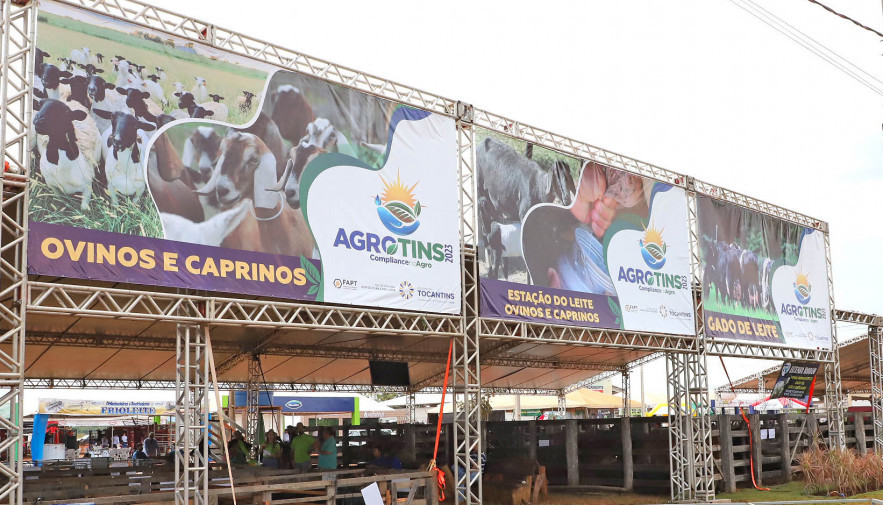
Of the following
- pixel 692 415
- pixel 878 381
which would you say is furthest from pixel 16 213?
pixel 878 381

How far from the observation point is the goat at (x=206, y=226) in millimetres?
11367

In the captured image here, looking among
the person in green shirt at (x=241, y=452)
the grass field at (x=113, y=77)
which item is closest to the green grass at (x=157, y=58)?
the grass field at (x=113, y=77)

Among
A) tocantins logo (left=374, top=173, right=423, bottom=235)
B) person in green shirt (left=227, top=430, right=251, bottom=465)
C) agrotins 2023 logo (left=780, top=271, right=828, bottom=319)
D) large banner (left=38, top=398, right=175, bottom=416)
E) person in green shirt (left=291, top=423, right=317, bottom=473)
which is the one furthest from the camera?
large banner (left=38, top=398, right=175, bottom=416)

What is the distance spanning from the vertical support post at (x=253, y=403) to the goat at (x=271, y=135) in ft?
26.0

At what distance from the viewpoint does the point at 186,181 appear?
11.6 meters

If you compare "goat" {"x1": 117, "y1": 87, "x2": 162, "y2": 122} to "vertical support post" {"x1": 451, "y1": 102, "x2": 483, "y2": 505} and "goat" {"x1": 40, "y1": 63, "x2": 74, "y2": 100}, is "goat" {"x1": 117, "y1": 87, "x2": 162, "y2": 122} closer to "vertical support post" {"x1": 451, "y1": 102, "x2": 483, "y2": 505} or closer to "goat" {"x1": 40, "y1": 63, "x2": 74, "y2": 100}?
"goat" {"x1": 40, "y1": 63, "x2": 74, "y2": 100}

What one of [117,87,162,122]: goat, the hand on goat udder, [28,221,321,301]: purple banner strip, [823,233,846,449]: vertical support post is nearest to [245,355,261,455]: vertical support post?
[28,221,321,301]: purple banner strip

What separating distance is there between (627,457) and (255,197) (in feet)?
34.0

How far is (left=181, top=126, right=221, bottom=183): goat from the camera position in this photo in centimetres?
1169

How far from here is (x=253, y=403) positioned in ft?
72.0

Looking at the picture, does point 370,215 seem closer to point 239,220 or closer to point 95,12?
point 239,220

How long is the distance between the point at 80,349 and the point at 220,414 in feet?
25.6

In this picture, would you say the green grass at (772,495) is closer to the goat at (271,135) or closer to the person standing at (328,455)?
the person standing at (328,455)

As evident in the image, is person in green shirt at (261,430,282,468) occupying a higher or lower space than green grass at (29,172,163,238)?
lower
